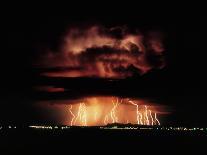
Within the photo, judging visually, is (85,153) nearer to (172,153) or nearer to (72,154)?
(72,154)

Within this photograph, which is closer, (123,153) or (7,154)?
(7,154)

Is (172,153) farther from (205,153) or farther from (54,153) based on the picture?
(54,153)

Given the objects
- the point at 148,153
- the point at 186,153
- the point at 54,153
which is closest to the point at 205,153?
the point at 186,153

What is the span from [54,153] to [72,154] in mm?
3956

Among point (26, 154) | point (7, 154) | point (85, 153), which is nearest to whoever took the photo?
point (7, 154)

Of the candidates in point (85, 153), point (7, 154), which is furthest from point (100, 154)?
point (7, 154)

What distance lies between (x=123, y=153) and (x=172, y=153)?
32.5 feet

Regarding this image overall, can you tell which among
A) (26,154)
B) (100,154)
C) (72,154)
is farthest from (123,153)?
(26,154)

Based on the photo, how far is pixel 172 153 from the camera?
10281 cm

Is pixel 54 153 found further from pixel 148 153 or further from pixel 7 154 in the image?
pixel 148 153

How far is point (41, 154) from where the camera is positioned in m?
94.3

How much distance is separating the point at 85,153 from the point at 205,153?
23.4m

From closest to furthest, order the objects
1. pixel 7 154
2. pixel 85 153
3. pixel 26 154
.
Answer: pixel 7 154
pixel 26 154
pixel 85 153

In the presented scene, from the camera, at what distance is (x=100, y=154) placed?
98.1 meters
